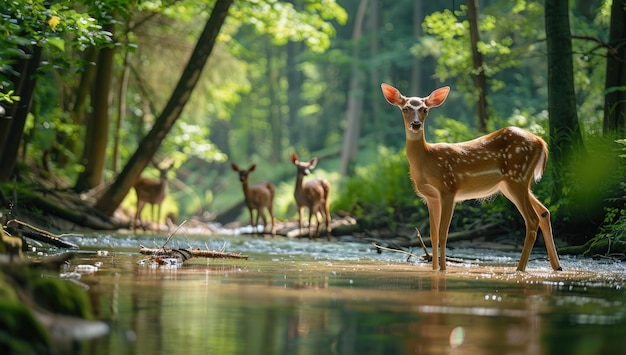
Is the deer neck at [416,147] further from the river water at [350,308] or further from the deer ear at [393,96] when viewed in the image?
the river water at [350,308]

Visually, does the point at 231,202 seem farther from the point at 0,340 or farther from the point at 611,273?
the point at 0,340

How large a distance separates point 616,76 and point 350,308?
978 centimetres

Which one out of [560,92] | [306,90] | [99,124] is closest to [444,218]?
[560,92]

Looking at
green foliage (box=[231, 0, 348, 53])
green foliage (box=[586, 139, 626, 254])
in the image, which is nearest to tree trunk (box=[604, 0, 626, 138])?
green foliage (box=[586, 139, 626, 254])

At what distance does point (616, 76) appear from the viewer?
49.8 feet

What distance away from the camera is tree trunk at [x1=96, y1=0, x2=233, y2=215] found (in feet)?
61.9

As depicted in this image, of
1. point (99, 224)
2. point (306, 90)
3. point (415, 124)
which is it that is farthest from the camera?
point (306, 90)

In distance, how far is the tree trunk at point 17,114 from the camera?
15172mm

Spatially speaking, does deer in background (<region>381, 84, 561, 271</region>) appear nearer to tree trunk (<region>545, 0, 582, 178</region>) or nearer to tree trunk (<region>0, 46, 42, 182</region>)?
tree trunk (<region>545, 0, 582, 178</region>)

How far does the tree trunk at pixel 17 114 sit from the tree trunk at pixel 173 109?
2657mm

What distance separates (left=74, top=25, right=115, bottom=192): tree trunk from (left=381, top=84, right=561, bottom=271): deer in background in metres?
12.6

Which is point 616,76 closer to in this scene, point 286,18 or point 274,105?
point 286,18

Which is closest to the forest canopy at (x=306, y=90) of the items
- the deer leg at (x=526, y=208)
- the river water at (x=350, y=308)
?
the deer leg at (x=526, y=208)

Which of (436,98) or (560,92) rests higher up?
(560,92)
